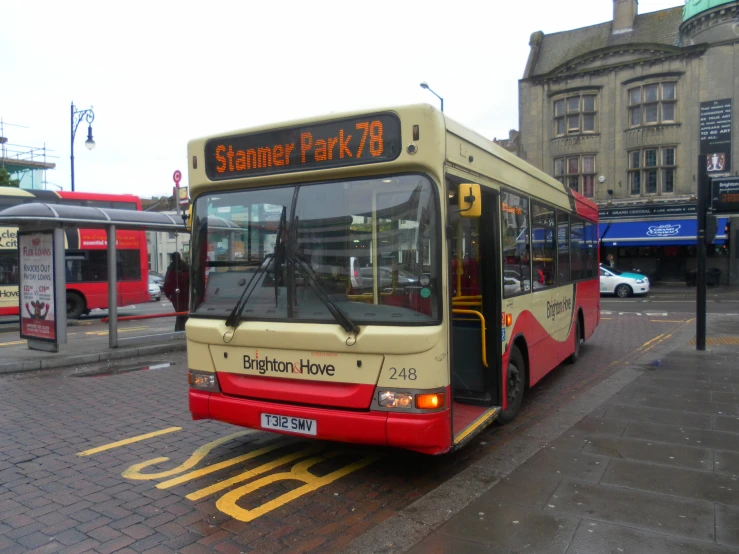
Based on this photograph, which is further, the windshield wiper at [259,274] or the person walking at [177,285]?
the person walking at [177,285]

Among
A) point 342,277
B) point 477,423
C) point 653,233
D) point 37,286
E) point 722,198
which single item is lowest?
point 477,423

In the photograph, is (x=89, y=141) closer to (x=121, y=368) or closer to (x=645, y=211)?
Answer: (x=121, y=368)

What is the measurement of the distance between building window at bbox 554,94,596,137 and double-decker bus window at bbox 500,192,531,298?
99.3ft

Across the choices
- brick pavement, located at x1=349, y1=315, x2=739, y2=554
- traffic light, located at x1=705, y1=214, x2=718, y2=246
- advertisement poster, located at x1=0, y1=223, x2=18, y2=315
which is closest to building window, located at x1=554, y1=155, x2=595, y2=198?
traffic light, located at x1=705, y1=214, x2=718, y2=246

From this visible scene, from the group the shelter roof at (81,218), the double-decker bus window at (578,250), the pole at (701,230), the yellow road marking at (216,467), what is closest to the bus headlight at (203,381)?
the yellow road marking at (216,467)

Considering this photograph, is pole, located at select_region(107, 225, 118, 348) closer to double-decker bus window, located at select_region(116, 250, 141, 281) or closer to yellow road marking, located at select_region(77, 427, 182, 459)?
yellow road marking, located at select_region(77, 427, 182, 459)

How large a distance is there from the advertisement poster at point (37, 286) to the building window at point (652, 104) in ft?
102

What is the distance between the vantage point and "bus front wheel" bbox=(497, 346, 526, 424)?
21.0 ft

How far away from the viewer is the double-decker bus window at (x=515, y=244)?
6.11 m

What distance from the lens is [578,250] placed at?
9922 mm

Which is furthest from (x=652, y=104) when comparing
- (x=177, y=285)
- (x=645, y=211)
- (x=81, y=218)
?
(x=81, y=218)

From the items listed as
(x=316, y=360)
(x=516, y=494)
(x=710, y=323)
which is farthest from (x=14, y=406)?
(x=710, y=323)

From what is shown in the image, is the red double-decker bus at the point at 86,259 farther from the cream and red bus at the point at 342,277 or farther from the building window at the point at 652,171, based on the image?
the building window at the point at 652,171

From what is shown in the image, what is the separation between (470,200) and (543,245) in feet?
10.9
